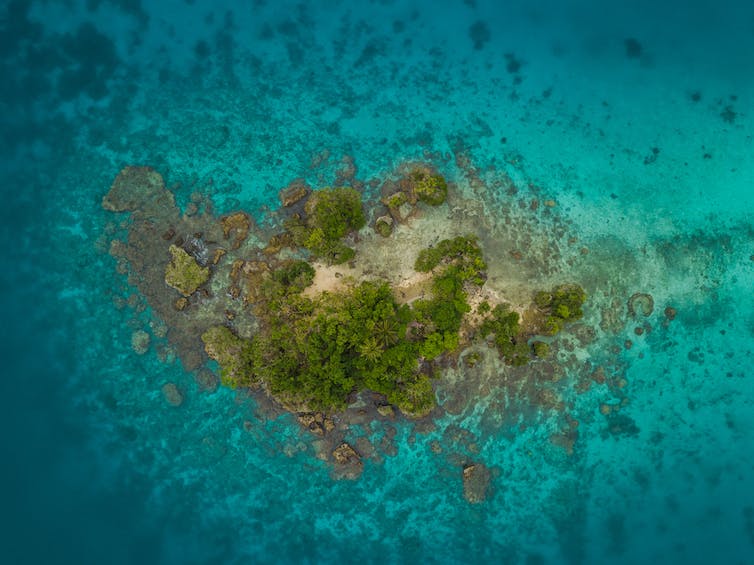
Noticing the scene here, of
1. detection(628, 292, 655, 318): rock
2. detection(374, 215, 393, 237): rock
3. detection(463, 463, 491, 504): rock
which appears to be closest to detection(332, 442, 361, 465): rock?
detection(463, 463, 491, 504): rock

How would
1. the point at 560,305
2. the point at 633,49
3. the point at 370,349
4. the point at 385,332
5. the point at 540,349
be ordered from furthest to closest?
the point at 633,49 < the point at 540,349 < the point at 560,305 < the point at 385,332 < the point at 370,349

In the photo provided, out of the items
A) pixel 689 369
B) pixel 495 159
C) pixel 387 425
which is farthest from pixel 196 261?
pixel 689 369

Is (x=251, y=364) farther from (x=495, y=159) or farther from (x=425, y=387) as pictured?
(x=495, y=159)

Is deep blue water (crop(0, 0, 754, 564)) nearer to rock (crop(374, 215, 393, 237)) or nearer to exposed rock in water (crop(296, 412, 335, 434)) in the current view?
exposed rock in water (crop(296, 412, 335, 434))

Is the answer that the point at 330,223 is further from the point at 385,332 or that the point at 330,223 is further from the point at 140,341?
the point at 140,341

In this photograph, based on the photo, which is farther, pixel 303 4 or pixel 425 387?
pixel 303 4

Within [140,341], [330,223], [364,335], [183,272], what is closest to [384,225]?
[330,223]
